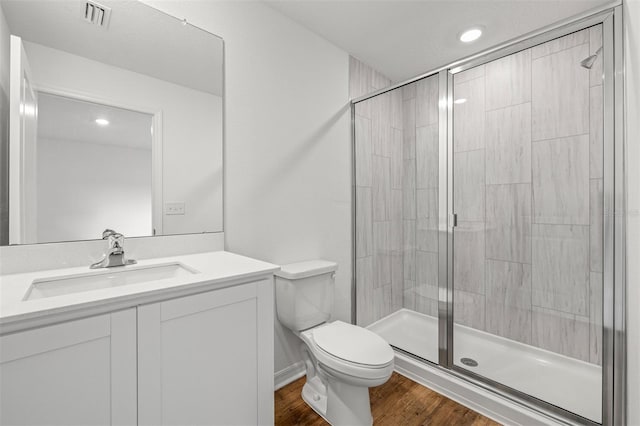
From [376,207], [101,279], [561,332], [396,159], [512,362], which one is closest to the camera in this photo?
[101,279]

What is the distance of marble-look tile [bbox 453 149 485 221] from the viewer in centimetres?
180

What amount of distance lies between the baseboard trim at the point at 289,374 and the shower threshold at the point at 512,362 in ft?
2.22

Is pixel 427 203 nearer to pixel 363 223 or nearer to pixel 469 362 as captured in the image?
pixel 363 223

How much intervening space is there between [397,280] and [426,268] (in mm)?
317

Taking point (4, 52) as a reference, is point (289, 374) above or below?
below

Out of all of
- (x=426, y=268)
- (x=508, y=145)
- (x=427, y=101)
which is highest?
(x=427, y=101)

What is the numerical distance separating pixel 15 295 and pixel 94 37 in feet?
3.52

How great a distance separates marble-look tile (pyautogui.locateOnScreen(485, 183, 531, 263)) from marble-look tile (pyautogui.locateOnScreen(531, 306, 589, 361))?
14.0 inches

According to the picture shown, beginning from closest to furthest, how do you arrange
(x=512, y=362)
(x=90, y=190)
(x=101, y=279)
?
(x=101, y=279)
(x=90, y=190)
(x=512, y=362)

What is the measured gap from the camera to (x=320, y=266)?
1.73m

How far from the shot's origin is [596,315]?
4.52ft

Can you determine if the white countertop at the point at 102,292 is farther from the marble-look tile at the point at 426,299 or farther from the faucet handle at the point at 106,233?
the marble-look tile at the point at 426,299

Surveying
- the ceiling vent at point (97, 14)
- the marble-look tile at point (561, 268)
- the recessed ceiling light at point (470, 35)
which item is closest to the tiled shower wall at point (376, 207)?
the recessed ceiling light at point (470, 35)

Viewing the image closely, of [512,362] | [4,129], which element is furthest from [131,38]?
[512,362]
